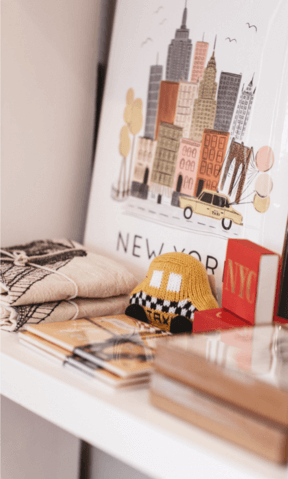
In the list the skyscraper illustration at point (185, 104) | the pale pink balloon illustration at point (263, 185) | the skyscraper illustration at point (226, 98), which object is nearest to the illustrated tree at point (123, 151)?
the skyscraper illustration at point (185, 104)

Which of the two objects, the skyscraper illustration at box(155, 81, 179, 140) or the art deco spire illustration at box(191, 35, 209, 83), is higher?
the art deco spire illustration at box(191, 35, 209, 83)

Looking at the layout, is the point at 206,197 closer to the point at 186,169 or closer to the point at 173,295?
the point at 186,169

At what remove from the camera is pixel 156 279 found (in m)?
0.88

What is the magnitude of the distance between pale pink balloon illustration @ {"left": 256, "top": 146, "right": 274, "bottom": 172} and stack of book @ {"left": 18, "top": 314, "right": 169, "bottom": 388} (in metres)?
0.33

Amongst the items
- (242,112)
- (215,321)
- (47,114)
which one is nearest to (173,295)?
(215,321)

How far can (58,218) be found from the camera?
1.25 metres

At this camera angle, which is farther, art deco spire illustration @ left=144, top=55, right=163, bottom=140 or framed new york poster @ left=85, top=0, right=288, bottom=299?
art deco spire illustration @ left=144, top=55, right=163, bottom=140

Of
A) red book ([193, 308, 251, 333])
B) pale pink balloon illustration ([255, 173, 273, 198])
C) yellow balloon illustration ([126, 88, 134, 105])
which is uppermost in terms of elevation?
yellow balloon illustration ([126, 88, 134, 105])

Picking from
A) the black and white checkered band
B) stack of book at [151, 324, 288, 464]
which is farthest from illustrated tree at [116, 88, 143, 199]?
stack of book at [151, 324, 288, 464]

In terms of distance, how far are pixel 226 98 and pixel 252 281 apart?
0.38 m

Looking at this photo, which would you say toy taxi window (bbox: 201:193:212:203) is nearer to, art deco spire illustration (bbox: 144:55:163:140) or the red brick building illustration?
the red brick building illustration

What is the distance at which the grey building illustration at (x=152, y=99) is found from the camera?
1063mm

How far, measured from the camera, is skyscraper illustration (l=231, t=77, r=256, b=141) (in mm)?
889

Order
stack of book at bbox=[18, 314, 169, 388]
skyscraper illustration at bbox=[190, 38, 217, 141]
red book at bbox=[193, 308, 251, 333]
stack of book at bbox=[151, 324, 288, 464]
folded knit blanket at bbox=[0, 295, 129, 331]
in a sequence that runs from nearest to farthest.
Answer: stack of book at bbox=[151, 324, 288, 464] < stack of book at bbox=[18, 314, 169, 388] < red book at bbox=[193, 308, 251, 333] < folded knit blanket at bbox=[0, 295, 129, 331] < skyscraper illustration at bbox=[190, 38, 217, 141]
